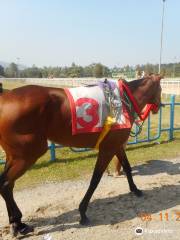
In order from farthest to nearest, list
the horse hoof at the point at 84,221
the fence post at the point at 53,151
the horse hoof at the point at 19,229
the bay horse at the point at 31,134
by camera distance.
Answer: the fence post at the point at 53,151, the horse hoof at the point at 84,221, the horse hoof at the point at 19,229, the bay horse at the point at 31,134

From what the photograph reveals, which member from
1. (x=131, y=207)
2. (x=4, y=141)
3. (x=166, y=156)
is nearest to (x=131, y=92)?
(x=131, y=207)

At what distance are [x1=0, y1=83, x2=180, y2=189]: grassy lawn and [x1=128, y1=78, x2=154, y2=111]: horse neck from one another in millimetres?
2003

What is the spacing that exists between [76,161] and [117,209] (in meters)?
2.38

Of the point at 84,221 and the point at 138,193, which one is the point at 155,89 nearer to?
the point at 138,193

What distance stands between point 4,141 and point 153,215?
2230mm

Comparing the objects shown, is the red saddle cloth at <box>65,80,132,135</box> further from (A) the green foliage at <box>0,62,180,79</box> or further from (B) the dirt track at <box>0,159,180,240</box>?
(A) the green foliage at <box>0,62,180,79</box>

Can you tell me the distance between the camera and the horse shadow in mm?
3916

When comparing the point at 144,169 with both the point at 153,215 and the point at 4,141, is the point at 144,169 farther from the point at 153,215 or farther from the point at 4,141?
the point at 4,141

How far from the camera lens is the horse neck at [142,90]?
4.45 metres

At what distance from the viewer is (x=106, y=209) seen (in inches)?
169

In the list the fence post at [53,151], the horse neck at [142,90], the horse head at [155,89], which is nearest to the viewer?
the horse neck at [142,90]
